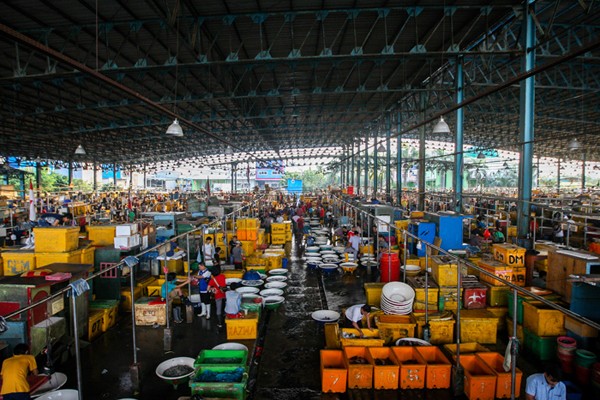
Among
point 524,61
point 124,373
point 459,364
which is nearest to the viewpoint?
point 459,364

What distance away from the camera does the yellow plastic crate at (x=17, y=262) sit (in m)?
7.59

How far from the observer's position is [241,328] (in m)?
6.68

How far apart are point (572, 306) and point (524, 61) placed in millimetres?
9108

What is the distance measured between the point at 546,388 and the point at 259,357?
3.92 m

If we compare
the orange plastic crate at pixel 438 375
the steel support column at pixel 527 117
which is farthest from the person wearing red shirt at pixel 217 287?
the steel support column at pixel 527 117

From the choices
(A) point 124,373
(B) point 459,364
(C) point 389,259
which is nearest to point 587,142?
(C) point 389,259

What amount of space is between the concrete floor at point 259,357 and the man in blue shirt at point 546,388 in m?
1.10

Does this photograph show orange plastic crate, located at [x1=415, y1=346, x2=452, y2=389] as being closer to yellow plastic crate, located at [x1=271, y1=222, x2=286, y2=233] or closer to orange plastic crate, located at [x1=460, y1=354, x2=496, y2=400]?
orange plastic crate, located at [x1=460, y1=354, x2=496, y2=400]

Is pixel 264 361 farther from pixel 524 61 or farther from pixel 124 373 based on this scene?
pixel 524 61

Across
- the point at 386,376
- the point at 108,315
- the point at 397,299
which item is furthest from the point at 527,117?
the point at 108,315

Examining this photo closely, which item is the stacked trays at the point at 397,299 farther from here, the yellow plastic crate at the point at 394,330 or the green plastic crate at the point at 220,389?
the green plastic crate at the point at 220,389

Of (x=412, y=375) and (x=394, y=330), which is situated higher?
(x=394, y=330)

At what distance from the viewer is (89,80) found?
691 inches

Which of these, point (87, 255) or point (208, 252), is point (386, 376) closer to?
point (208, 252)
